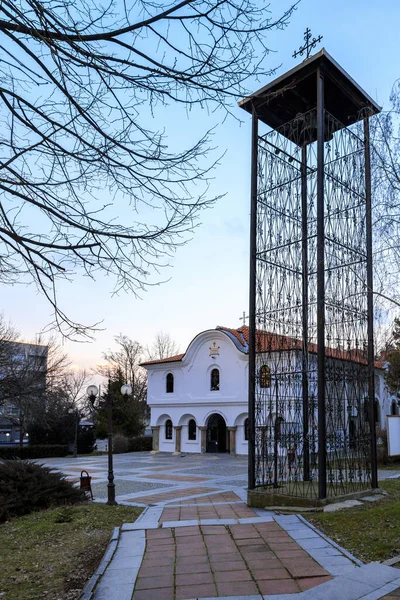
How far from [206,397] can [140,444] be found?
29.2ft

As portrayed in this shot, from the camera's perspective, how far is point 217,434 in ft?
101

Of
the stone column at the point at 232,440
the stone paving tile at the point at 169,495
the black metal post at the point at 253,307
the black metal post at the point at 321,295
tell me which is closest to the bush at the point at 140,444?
the stone column at the point at 232,440

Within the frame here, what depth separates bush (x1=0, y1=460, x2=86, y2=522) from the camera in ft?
34.4

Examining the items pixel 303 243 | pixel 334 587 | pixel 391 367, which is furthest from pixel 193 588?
pixel 391 367

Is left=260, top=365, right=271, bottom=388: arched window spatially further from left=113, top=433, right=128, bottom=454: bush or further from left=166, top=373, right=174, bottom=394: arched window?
left=113, top=433, right=128, bottom=454: bush

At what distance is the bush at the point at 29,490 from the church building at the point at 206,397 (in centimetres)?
1709

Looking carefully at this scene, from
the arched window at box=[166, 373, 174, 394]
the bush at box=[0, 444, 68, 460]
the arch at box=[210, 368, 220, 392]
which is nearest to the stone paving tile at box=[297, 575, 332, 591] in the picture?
the arch at box=[210, 368, 220, 392]

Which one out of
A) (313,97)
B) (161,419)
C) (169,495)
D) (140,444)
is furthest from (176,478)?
(140,444)

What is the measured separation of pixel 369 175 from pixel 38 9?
8735 mm

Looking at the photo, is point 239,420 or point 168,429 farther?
point 168,429

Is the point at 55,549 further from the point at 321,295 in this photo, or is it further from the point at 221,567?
the point at 321,295

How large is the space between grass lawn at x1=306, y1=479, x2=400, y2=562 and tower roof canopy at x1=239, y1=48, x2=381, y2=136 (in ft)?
23.7

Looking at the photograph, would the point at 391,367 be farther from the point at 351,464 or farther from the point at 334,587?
the point at 334,587

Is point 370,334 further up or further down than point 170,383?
further up
